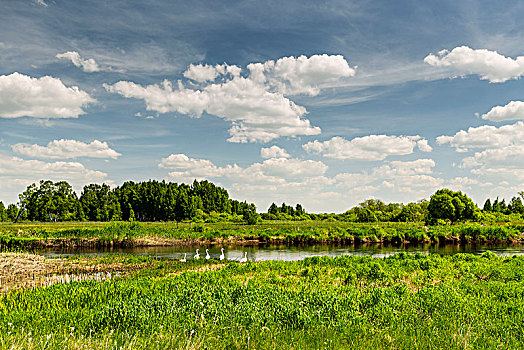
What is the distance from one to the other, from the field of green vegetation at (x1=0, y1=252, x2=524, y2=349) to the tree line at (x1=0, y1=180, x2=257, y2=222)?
79.4 meters

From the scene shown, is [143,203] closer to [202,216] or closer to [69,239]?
[202,216]

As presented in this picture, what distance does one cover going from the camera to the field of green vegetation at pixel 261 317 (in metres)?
6.98

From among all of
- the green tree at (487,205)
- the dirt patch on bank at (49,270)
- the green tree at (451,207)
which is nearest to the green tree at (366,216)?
the green tree at (451,207)

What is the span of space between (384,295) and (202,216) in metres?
96.3

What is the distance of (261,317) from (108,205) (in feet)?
352

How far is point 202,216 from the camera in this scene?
105 metres

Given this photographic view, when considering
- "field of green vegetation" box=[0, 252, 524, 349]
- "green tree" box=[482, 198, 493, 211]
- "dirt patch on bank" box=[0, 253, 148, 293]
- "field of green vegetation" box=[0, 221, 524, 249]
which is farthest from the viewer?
"green tree" box=[482, 198, 493, 211]

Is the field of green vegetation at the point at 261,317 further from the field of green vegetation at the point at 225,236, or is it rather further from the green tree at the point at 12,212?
the green tree at the point at 12,212

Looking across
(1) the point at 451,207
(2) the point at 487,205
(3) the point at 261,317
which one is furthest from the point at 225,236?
(2) the point at 487,205

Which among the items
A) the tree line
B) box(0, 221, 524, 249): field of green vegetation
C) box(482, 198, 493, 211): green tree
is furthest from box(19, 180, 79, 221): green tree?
box(482, 198, 493, 211): green tree

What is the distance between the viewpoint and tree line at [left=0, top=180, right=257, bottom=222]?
99869 mm

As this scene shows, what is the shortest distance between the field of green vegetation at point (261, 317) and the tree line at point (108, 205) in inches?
3126

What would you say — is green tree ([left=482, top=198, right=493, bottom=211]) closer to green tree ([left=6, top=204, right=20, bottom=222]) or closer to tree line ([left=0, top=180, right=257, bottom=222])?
tree line ([left=0, top=180, right=257, bottom=222])

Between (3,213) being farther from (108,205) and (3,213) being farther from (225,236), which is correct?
(225,236)
